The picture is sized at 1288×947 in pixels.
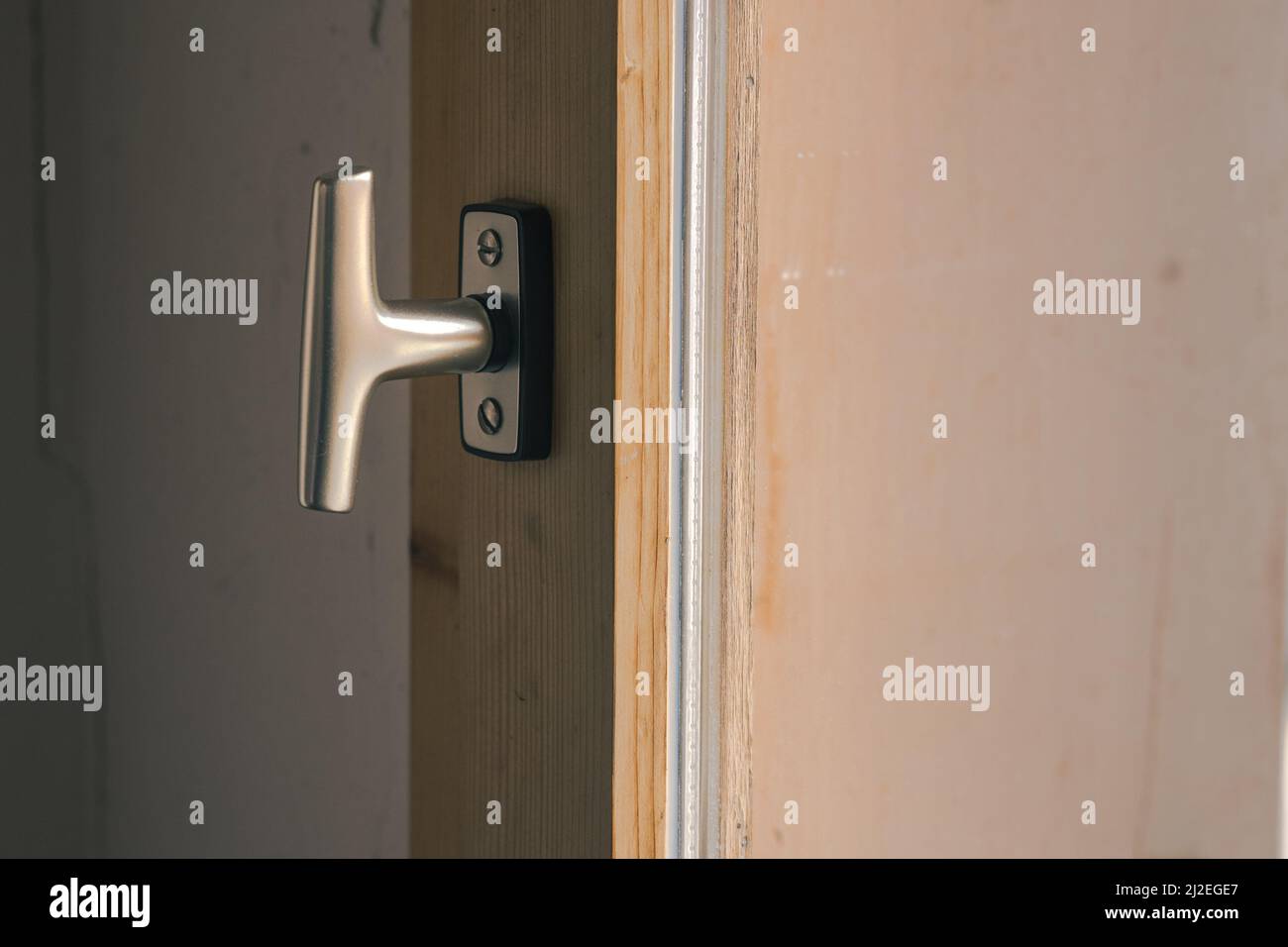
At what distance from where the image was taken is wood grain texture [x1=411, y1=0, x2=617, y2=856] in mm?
336

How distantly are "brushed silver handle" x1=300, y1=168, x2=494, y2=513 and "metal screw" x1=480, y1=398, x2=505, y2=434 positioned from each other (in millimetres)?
35

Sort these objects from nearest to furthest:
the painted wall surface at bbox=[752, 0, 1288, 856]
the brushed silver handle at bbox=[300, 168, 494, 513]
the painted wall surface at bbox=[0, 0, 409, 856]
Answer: the brushed silver handle at bbox=[300, 168, 494, 513] → the painted wall surface at bbox=[752, 0, 1288, 856] → the painted wall surface at bbox=[0, 0, 409, 856]

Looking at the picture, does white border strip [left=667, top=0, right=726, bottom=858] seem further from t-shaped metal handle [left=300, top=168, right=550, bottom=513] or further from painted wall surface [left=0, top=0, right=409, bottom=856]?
painted wall surface [left=0, top=0, right=409, bottom=856]

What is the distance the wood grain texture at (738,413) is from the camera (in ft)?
1.16

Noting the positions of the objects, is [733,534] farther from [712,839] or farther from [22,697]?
[22,697]

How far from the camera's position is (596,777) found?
34 cm

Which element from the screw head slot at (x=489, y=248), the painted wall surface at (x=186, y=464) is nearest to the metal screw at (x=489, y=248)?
the screw head slot at (x=489, y=248)

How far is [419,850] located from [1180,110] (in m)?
0.45

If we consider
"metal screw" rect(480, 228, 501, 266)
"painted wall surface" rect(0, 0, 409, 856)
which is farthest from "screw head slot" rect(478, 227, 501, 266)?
"painted wall surface" rect(0, 0, 409, 856)

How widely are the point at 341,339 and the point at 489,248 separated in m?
0.06

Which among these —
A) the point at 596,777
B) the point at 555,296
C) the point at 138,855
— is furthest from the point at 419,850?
the point at 138,855

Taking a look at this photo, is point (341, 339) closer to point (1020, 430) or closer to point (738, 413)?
point (738, 413)

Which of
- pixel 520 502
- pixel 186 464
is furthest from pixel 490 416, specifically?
pixel 186 464

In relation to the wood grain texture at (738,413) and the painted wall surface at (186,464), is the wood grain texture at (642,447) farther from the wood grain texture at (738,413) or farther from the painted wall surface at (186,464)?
the painted wall surface at (186,464)
